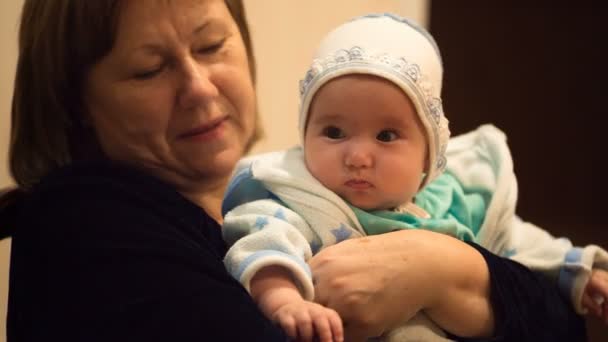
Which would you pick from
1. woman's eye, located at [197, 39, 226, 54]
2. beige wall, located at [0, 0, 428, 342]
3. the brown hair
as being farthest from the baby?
beige wall, located at [0, 0, 428, 342]

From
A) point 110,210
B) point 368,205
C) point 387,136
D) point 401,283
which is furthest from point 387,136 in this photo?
point 110,210

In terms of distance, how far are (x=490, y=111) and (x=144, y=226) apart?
1417mm

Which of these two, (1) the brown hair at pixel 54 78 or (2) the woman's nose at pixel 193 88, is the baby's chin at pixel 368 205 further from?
(1) the brown hair at pixel 54 78

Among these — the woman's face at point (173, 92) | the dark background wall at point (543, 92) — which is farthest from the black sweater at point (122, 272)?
the dark background wall at point (543, 92)

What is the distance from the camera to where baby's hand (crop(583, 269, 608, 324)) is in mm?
1151

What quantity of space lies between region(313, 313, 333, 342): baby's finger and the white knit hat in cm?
42

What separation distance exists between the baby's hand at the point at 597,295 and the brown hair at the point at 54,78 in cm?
89

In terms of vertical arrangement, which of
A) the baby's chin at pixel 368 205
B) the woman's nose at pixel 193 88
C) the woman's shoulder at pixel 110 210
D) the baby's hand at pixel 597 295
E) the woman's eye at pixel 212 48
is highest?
the woman's eye at pixel 212 48

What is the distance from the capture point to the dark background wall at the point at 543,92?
6.23ft

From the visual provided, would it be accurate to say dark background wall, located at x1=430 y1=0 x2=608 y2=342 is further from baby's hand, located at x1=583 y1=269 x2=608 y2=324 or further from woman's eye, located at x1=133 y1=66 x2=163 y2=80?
woman's eye, located at x1=133 y1=66 x2=163 y2=80

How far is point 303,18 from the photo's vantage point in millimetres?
2055

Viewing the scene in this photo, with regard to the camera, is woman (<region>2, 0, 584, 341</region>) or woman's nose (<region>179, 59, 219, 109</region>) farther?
woman's nose (<region>179, 59, 219, 109</region>)

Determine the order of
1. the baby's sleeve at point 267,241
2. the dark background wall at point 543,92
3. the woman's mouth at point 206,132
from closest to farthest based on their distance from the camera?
the baby's sleeve at point 267,241
the woman's mouth at point 206,132
the dark background wall at point 543,92

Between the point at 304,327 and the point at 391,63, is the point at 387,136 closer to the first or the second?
the point at 391,63
